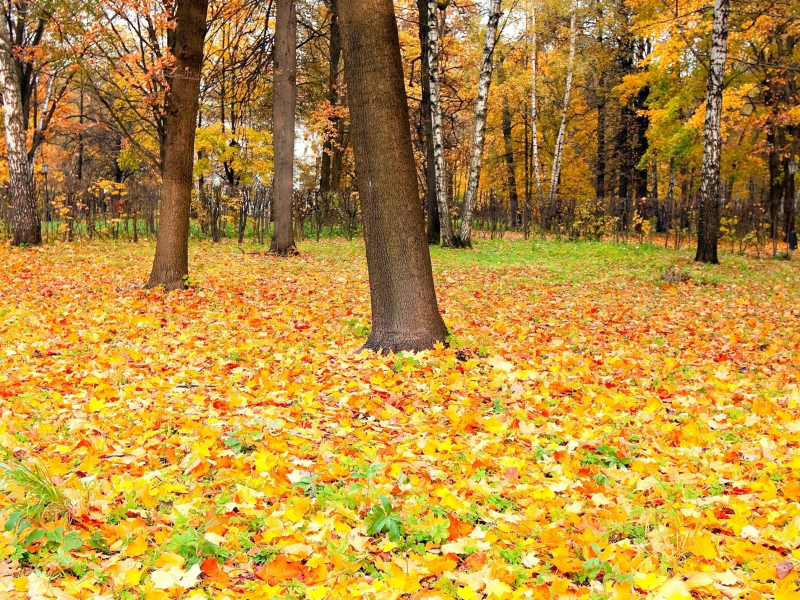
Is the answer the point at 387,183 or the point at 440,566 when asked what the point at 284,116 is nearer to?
the point at 387,183

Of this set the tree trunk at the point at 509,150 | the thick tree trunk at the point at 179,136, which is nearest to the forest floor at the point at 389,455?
the thick tree trunk at the point at 179,136

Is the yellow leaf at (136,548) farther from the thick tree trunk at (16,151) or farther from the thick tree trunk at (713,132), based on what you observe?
the thick tree trunk at (16,151)

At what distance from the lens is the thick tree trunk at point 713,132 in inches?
484

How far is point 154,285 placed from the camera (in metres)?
8.45

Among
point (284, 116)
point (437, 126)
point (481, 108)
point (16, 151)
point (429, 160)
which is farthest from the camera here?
point (429, 160)

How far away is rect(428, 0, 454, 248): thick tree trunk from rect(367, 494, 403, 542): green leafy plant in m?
13.9

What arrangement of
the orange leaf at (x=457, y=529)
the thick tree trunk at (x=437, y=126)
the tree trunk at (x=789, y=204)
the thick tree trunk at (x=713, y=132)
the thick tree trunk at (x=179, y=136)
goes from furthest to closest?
the tree trunk at (x=789, y=204)
the thick tree trunk at (x=437, y=126)
the thick tree trunk at (x=713, y=132)
the thick tree trunk at (x=179, y=136)
the orange leaf at (x=457, y=529)

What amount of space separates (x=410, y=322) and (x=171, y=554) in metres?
3.41

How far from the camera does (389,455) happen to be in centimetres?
347

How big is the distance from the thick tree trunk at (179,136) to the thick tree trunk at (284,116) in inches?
210

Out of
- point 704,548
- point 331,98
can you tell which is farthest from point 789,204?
point 704,548

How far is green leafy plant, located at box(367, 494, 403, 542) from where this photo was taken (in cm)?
258

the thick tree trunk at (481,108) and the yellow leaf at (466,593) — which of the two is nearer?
the yellow leaf at (466,593)

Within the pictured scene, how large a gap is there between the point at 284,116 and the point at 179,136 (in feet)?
19.2
